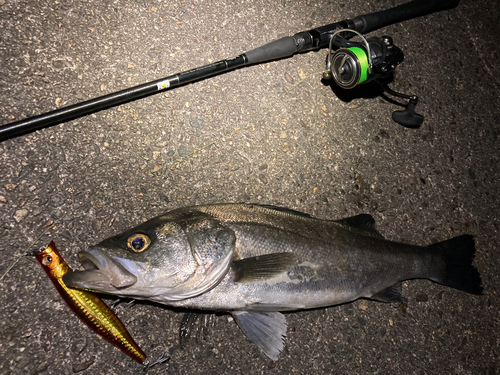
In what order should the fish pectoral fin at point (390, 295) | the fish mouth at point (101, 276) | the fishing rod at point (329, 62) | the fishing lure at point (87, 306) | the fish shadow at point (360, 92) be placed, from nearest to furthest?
the fish mouth at point (101, 276) < the fishing lure at point (87, 306) < the fishing rod at point (329, 62) < the fish pectoral fin at point (390, 295) < the fish shadow at point (360, 92)

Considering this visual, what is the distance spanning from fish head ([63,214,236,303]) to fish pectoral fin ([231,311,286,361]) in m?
0.37

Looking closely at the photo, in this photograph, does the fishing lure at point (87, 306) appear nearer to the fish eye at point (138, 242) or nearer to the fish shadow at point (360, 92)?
the fish eye at point (138, 242)

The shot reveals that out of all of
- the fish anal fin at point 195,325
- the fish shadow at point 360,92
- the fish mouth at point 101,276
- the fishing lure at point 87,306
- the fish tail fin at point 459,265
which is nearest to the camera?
the fish mouth at point 101,276

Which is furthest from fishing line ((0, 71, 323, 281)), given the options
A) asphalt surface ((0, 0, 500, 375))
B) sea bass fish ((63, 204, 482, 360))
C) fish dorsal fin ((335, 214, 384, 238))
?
fish dorsal fin ((335, 214, 384, 238))

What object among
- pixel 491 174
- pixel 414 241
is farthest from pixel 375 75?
pixel 491 174

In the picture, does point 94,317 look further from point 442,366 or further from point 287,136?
point 442,366

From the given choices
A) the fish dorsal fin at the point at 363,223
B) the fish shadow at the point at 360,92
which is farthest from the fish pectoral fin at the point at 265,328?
the fish shadow at the point at 360,92

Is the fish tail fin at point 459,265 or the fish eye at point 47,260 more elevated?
the fish eye at point 47,260

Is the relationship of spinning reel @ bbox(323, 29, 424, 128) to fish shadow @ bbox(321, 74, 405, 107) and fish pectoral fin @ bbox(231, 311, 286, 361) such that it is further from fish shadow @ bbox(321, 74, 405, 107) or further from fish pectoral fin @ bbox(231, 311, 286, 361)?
fish pectoral fin @ bbox(231, 311, 286, 361)

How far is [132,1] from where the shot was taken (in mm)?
2318

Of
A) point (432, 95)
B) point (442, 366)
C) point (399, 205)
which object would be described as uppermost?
point (432, 95)

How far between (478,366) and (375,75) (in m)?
2.49

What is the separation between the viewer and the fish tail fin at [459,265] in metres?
2.64

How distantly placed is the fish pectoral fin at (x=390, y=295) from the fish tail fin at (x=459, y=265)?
1.34 ft
